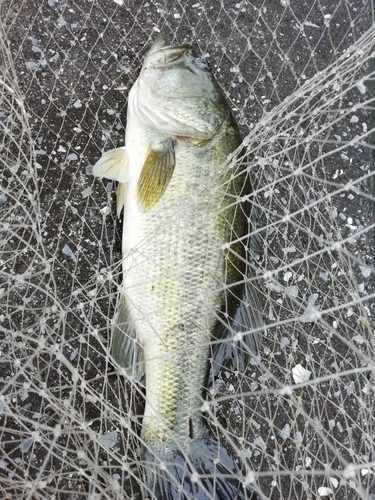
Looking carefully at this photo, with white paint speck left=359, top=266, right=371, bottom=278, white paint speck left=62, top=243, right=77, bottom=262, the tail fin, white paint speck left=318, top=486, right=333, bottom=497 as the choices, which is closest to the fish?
the tail fin

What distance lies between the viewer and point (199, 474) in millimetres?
1457

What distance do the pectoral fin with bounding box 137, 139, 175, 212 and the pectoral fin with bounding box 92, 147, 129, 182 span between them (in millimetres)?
82

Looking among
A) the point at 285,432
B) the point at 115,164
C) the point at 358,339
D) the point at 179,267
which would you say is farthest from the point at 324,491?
the point at 115,164

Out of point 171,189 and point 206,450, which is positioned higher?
point 171,189

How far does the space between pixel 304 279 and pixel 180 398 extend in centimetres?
66

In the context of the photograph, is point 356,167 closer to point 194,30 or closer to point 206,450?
point 194,30

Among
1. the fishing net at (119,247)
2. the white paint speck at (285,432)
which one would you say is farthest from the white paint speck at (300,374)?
the white paint speck at (285,432)

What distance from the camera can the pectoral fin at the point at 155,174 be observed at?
4.94 ft

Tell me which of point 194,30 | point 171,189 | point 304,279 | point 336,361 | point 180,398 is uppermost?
point 194,30

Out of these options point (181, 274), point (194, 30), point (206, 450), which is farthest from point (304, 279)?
point (194, 30)

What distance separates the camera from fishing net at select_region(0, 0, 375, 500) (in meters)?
1.56

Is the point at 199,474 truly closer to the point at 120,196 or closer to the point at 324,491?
the point at 324,491

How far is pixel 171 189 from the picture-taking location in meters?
1.50

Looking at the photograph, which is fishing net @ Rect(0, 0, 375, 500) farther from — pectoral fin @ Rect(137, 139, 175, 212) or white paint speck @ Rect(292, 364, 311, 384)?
pectoral fin @ Rect(137, 139, 175, 212)
